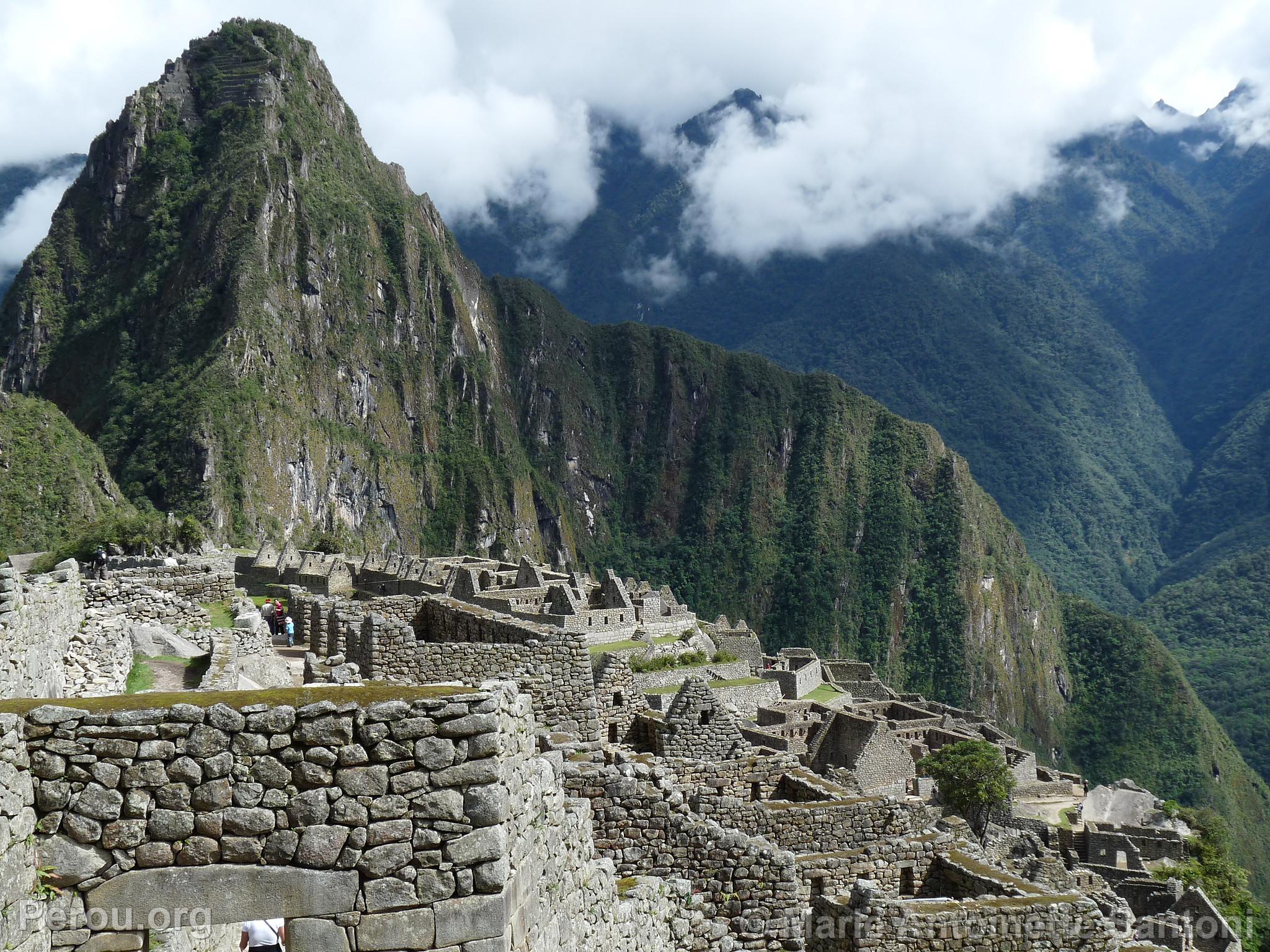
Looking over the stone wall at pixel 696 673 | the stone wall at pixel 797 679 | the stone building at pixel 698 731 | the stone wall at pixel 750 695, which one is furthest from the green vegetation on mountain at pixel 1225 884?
the stone building at pixel 698 731

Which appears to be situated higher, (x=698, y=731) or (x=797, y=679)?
(x=698, y=731)

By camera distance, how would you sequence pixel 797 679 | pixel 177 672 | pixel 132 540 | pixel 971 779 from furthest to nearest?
pixel 797 679, pixel 132 540, pixel 971 779, pixel 177 672

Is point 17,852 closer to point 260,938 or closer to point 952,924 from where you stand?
point 260,938

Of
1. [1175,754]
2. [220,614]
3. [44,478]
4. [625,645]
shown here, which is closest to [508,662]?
[220,614]

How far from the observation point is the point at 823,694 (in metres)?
50.6

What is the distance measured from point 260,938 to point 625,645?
114 ft

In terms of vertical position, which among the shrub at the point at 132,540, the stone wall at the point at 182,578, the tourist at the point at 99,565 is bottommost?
the stone wall at the point at 182,578

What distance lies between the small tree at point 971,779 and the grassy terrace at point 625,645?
394 inches

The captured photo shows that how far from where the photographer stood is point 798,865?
1112 cm

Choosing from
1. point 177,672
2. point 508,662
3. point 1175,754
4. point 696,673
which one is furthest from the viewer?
point 1175,754

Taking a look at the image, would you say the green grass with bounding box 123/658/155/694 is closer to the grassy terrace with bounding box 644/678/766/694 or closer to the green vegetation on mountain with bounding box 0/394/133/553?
the grassy terrace with bounding box 644/678/766/694

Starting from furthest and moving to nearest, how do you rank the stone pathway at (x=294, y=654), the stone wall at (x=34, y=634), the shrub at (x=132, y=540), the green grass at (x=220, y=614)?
1. the shrub at (x=132, y=540)
2. the green grass at (x=220, y=614)
3. the stone pathway at (x=294, y=654)
4. the stone wall at (x=34, y=634)

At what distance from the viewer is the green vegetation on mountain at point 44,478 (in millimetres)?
99125

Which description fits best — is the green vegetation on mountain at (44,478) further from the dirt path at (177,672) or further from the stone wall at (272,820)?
the stone wall at (272,820)
